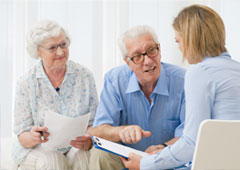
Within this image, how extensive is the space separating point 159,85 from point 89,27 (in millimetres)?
1182

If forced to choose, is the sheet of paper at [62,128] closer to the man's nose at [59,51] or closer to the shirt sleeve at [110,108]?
the shirt sleeve at [110,108]

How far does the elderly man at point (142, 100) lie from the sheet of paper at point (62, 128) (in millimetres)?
99

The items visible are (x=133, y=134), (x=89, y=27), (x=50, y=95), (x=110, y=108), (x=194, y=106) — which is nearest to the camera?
(x=194, y=106)

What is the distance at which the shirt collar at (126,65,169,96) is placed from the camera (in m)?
1.91

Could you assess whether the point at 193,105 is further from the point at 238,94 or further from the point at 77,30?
the point at 77,30

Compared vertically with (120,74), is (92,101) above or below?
below

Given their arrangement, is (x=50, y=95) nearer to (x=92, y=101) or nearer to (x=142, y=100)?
(x=92, y=101)

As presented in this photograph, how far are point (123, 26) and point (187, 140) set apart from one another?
1818 mm

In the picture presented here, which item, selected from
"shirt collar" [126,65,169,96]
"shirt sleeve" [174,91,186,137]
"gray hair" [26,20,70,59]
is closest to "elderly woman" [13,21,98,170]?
"gray hair" [26,20,70,59]

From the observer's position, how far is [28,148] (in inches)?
81.4

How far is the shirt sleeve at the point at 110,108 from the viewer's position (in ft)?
6.30

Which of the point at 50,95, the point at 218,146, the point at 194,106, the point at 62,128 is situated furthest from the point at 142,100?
the point at 218,146

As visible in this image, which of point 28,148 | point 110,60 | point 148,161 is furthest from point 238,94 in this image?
point 110,60

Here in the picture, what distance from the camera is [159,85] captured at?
75.6 inches
